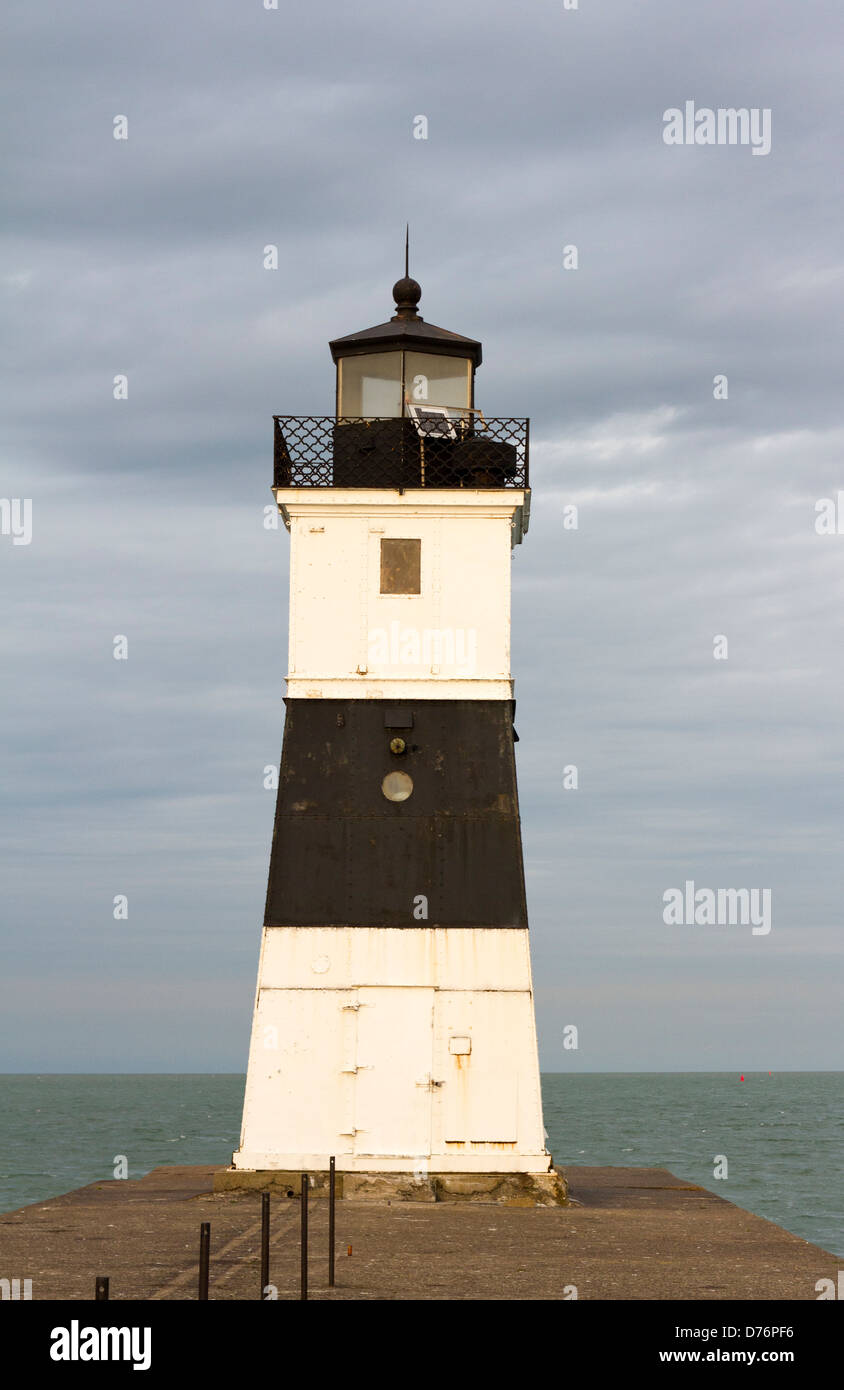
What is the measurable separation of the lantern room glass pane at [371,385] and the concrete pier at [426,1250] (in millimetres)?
11044

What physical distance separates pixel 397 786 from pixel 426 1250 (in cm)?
738

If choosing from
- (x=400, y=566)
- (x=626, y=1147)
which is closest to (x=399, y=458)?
(x=400, y=566)

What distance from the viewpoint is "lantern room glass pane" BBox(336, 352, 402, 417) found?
2348cm

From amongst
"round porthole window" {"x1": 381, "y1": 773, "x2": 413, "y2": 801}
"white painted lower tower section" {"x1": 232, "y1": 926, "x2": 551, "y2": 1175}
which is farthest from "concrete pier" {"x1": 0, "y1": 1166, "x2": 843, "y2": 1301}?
"round porthole window" {"x1": 381, "y1": 773, "x2": 413, "y2": 801}

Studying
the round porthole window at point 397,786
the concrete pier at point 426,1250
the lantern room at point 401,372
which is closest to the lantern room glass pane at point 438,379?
the lantern room at point 401,372

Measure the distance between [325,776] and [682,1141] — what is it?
4759cm

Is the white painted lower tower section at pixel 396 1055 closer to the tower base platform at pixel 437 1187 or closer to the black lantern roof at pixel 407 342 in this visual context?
the tower base platform at pixel 437 1187

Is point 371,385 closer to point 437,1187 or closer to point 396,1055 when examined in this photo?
point 396,1055

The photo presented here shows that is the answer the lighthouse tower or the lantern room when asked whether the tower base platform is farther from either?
the lantern room

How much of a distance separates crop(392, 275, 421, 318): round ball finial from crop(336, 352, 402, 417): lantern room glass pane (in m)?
1.11

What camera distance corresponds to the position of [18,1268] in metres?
14.6
